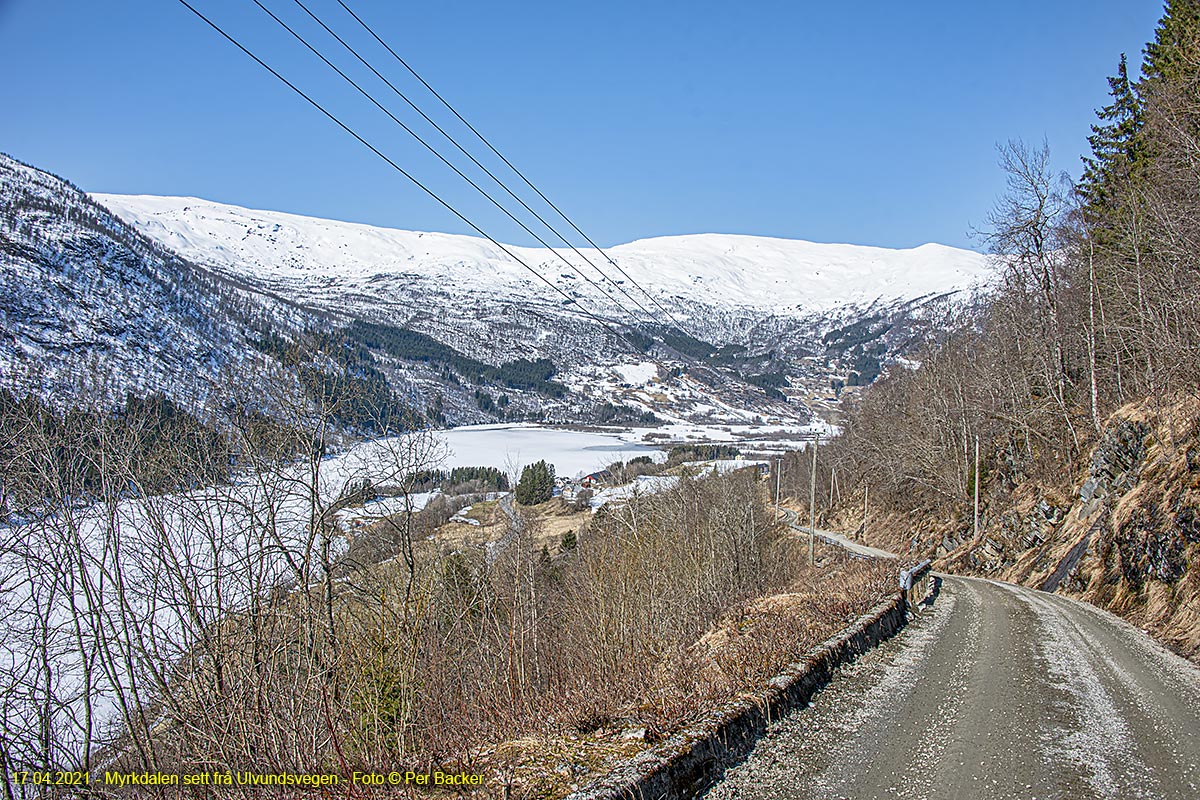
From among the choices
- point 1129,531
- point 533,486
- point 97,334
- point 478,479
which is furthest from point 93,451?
point 478,479

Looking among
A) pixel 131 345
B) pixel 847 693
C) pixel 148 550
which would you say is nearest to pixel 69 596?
pixel 148 550

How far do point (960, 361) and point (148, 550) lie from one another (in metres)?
56.2

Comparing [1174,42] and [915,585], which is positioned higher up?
[1174,42]

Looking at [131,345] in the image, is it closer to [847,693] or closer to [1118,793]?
[847,693]

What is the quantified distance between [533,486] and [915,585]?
130ft

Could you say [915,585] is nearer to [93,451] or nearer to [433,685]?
[433,685]

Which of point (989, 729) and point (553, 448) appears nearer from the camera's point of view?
point (989, 729)

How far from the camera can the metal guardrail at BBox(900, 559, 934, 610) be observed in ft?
55.3

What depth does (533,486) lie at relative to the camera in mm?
55281

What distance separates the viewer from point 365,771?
5.89 meters

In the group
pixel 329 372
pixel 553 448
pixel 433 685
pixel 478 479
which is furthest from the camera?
pixel 553 448

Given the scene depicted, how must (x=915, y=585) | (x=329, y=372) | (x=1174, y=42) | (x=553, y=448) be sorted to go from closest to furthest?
(x=329, y=372), (x=915, y=585), (x=1174, y=42), (x=553, y=448)

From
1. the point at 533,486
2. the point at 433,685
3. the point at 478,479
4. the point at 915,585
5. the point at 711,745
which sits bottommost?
the point at 433,685

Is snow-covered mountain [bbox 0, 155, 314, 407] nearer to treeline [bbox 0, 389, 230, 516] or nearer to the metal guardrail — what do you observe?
treeline [bbox 0, 389, 230, 516]
